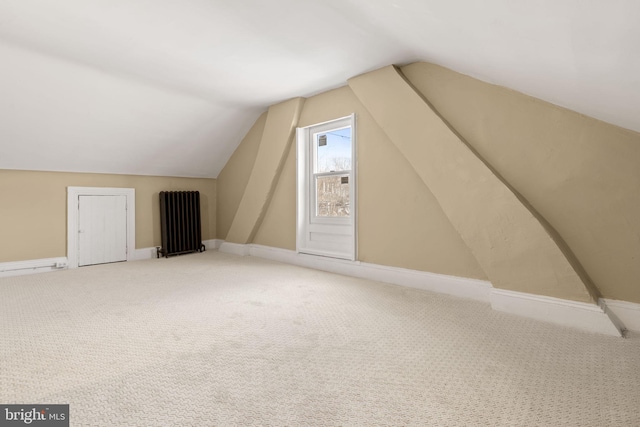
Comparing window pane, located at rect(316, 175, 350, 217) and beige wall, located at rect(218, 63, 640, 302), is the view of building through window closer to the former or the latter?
window pane, located at rect(316, 175, 350, 217)

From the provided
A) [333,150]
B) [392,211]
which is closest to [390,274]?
[392,211]

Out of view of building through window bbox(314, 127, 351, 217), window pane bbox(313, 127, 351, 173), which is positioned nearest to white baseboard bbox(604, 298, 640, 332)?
view of building through window bbox(314, 127, 351, 217)

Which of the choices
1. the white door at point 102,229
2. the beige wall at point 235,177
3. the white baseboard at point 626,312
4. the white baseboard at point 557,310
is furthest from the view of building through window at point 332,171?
the white door at point 102,229

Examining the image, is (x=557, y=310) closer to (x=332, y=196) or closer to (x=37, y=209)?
(x=332, y=196)

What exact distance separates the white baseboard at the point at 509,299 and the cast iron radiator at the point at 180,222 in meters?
2.40

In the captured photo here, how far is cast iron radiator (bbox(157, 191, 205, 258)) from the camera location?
5168 mm

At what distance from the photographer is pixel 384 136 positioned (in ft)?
11.5

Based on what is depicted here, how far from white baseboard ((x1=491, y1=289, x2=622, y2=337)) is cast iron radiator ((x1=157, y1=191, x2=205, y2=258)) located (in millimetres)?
4681

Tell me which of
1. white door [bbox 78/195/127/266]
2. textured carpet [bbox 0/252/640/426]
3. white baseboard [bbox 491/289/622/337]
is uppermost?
white door [bbox 78/195/127/266]

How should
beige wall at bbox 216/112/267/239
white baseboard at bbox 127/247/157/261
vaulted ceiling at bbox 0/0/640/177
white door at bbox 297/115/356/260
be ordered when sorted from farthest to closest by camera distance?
beige wall at bbox 216/112/267/239 < white baseboard at bbox 127/247/157/261 < white door at bbox 297/115/356/260 < vaulted ceiling at bbox 0/0/640/177

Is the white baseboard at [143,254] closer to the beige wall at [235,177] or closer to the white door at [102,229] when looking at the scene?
the white door at [102,229]

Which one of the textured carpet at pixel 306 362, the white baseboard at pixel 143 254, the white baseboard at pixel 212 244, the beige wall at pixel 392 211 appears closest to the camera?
the textured carpet at pixel 306 362

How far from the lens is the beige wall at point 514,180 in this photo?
227 centimetres

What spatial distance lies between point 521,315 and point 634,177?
1.27 m
